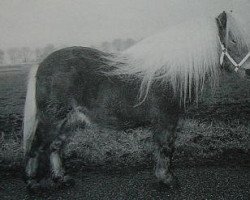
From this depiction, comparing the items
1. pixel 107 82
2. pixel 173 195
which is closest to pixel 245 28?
pixel 107 82

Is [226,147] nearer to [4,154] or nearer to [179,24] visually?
[179,24]

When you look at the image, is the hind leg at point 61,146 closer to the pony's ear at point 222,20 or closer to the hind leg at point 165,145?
the hind leg at point 165,145

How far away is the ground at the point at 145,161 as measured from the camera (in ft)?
9.28

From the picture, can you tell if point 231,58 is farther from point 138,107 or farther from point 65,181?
point 65,181

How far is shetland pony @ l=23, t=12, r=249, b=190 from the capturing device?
2.79 metres

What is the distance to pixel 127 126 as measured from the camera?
9.82 feet

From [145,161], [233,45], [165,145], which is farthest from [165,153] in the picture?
[233,45]

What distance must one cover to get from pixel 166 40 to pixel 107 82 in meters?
0.71

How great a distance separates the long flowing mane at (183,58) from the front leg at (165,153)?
0.36m

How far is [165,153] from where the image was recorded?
9.28 ft

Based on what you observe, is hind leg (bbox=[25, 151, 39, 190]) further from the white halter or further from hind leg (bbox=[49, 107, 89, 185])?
the white halter

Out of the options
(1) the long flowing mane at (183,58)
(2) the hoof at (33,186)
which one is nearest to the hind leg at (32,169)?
(2) the hoof at (33,186)

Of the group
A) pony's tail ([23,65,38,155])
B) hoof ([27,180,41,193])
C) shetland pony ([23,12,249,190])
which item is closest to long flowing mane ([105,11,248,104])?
shetland pony ([23,12,249,190])

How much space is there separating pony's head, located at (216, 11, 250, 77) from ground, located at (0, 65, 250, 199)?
43 centimetres
